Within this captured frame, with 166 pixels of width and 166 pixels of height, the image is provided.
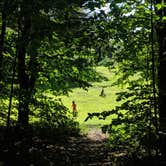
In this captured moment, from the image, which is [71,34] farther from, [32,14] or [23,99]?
[23,99]

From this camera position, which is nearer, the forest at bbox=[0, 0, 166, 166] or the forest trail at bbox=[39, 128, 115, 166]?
the forest at bbox=[0, 0, 166, 166]

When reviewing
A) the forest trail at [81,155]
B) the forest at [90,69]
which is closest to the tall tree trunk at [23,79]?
the forest at [90,69]

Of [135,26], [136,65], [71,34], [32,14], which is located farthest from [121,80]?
[32,14]

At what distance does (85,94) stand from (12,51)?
1759 inches

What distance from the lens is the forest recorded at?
33.9 feet

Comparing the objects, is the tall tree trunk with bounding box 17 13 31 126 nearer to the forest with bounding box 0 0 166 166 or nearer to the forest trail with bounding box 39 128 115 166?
the forest with bounding box 0 0 166 166

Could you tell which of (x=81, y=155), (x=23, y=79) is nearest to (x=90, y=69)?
(x=23, y=79)

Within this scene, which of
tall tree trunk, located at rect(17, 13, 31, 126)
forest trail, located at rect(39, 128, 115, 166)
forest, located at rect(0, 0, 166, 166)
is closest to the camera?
forest, located at rect(0, 0, 166, 166)

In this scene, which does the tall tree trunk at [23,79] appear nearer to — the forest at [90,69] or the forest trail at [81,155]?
the forest at [90,69]

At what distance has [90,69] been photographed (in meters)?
19.0

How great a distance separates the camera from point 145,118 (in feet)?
37.6

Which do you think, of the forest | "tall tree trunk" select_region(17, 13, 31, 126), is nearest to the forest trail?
the forest

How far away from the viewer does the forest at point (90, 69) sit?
1032 cm

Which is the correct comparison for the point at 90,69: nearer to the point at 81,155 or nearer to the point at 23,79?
the point at 23,79
